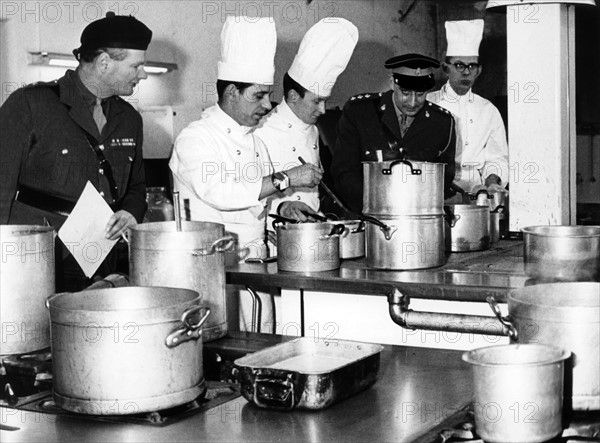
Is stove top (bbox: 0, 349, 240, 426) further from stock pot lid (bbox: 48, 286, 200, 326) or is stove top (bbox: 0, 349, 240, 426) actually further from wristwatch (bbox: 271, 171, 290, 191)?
wristwatch (bbox: 271, 171, 290, 191)

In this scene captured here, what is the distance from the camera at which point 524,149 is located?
345cm

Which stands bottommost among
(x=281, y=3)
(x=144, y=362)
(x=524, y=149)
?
(x=144, y=362)

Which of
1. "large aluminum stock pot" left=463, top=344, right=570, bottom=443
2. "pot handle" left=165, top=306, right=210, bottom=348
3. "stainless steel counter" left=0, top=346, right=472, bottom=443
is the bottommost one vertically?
"stainless steel counter" left=0, top=346, right=472, bottom=443

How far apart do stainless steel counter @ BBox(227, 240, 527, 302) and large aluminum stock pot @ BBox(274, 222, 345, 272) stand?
0.04m

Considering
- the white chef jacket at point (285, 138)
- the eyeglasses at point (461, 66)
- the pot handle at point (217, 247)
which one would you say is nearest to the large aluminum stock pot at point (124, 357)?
the pot handle at point (217, 247)

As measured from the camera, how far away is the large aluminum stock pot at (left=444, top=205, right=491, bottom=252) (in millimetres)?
3328

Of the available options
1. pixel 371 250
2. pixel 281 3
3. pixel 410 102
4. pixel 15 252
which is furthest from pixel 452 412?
pixel 281 3

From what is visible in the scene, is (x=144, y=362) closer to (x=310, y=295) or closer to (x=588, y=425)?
(x=588, y=425)

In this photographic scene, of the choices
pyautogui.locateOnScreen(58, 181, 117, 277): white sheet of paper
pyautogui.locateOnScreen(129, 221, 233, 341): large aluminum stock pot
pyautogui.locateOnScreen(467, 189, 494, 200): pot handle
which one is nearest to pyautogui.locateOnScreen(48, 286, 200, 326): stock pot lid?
pyautogui.locateOnScreen(129, 221, 233, 341): large aluminum stock pot

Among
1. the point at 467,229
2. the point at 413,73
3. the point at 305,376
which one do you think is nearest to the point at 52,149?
the point at 467,229

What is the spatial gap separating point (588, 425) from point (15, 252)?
1.33 meters

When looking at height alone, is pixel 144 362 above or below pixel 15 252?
below

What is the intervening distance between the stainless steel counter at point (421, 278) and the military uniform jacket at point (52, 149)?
0.67 meters

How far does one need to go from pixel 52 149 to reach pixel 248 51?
2.97ft
